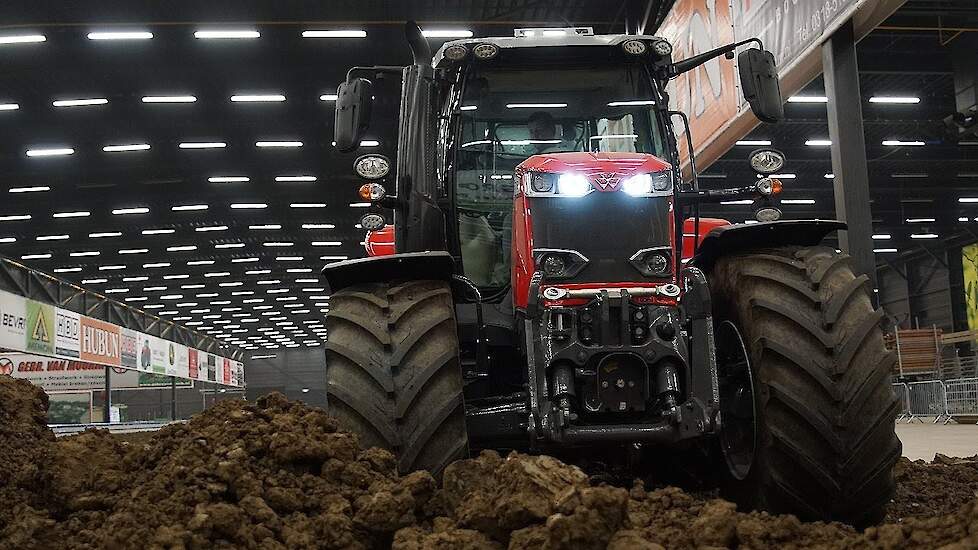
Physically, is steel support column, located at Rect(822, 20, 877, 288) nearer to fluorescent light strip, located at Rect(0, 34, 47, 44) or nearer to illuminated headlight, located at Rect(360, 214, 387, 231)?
illuminated headlight, located at Rect(360, 214, 387, 231)

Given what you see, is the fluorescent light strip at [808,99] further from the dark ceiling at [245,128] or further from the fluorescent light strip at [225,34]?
the fluorescent light strip at [225,34]

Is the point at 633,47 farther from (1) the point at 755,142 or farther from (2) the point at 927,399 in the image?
(1) the point at 755,142

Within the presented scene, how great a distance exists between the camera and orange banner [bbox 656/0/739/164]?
8.25 meters

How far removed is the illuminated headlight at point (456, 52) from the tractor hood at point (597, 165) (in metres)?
0.72

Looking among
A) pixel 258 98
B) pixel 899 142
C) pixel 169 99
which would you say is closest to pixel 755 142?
pixel 899 142

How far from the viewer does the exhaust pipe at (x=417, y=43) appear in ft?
13.2

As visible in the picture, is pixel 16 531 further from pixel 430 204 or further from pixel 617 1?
pixel 617 1

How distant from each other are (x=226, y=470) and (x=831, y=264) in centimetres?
231

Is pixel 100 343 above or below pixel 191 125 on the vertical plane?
below

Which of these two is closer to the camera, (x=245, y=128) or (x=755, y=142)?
(x=245, y=128)

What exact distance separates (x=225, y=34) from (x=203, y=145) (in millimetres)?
6192

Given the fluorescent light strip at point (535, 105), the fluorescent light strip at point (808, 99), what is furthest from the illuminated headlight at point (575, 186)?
the fluorescent light strip at point (808, 99)

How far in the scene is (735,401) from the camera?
12.5 feet

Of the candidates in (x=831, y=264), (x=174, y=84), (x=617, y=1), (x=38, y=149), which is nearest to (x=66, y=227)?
(x=38, y=149)
